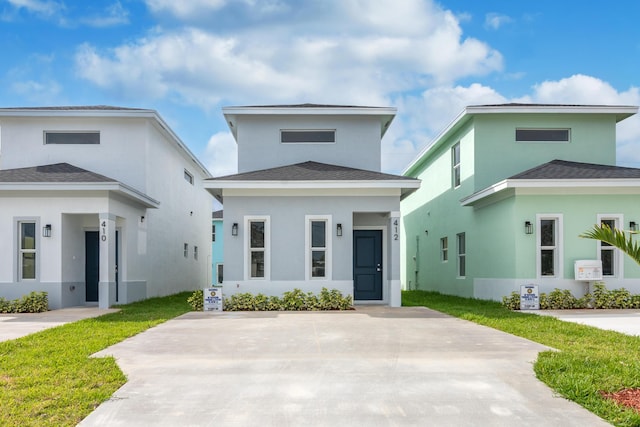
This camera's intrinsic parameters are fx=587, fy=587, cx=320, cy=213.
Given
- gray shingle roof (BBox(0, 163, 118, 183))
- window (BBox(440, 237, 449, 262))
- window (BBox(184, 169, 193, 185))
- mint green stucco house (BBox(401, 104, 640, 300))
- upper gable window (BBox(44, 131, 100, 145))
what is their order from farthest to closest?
window (BBox(184, 169, 193, 185))
window (BBox(440, 237, 449, 262))
upper gable window (BBox(44, 131, 100, 145))
gray shingle roof (BBox(0, 163, 118, 183))
mint green stucco house (BBox(401, 104, 640, 300))

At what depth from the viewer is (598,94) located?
73.3 ft

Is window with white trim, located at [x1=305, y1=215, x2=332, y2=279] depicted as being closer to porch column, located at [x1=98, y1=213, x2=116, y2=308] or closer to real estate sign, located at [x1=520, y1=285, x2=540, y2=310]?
real estate sign, located at [x1=520, y1=285, x2=540, y2=310]

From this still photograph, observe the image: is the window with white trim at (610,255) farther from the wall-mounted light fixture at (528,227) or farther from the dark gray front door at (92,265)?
the dark gray front door at (92,265)

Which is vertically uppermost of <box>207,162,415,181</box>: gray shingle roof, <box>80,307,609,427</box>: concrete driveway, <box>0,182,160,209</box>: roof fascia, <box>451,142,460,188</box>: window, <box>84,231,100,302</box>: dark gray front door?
<box>451,142,460,188</box>: window

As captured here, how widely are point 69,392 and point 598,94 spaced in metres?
21.9

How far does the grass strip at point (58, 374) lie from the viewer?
546 cm

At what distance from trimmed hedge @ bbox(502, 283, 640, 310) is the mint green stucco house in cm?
29

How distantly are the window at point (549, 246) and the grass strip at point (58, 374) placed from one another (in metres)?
10.0

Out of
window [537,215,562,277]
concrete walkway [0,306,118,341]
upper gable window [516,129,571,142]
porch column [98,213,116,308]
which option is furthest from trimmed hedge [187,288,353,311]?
upper gable window [516,129,571,142]

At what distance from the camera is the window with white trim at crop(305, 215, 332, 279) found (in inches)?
605

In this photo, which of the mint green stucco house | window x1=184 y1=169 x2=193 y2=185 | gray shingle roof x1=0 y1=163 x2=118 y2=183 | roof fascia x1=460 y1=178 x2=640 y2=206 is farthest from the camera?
window x1=184 y1=169 x2=193 y2=185

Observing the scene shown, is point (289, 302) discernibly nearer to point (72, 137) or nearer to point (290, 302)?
point (290, 302)

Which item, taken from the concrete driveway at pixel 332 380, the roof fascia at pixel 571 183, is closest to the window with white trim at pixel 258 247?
the concrete driveway at pixel 332 380

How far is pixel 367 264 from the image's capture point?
16609mm
